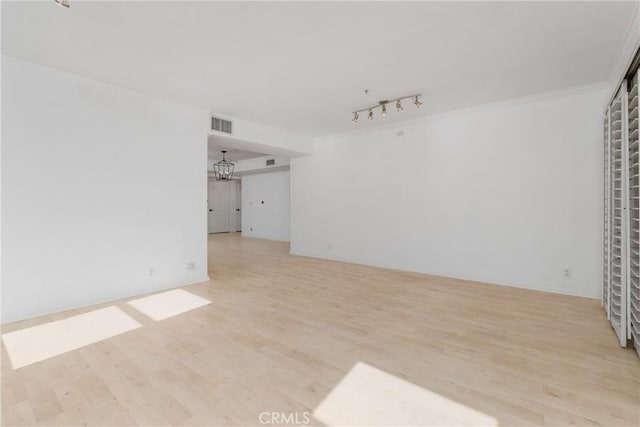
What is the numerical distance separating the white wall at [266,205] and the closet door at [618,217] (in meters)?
7.27

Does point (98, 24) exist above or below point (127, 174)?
above

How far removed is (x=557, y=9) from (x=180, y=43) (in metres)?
3.09

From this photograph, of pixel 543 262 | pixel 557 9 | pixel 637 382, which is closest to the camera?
pixel 637 382

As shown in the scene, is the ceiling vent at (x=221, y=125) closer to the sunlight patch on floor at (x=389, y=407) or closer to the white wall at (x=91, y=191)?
the white wall at (x=91, y=191)

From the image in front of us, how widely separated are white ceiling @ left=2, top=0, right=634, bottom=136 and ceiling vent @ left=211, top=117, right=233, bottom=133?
2.08ft

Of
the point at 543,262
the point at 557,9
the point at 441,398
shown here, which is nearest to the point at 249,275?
the point at 441,398

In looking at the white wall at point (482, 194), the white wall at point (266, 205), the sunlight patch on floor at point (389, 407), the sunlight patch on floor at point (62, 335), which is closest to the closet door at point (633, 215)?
the white wall at point (482, 194)

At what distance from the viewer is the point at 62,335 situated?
103 inches

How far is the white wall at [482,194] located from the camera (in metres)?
3.70

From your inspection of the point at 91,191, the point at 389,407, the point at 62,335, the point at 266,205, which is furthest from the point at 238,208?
the point at 389,407

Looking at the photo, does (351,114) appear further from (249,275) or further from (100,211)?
(100,211)

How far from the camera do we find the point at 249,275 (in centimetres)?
486

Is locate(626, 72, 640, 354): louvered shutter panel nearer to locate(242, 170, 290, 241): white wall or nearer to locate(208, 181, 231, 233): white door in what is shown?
locate(242, 170, 290, 241): white wall

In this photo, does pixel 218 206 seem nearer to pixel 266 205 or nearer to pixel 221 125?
pixel 266 205
